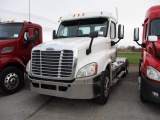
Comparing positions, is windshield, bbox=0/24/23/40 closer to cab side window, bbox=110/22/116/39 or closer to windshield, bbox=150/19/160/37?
cab side window, bbox=110/22/116/39

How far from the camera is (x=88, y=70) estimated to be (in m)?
4.07

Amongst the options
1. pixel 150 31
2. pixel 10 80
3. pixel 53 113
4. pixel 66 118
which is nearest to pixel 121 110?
pixel 66 118

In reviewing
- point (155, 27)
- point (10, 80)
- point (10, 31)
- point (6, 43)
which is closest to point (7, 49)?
point (6, 43)

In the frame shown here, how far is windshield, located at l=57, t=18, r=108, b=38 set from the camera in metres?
5.49

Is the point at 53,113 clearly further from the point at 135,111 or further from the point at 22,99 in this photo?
the point at 135,111

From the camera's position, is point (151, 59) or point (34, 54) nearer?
point (151, 59)

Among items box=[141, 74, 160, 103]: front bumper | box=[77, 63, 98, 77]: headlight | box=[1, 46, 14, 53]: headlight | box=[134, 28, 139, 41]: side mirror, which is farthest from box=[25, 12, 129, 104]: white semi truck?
box=[1, 46, 14, 53]: headlight

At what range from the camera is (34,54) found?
454 centimetres

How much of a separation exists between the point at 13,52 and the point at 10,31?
92 cm

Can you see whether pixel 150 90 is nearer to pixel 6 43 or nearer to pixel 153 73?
pixel 153 73

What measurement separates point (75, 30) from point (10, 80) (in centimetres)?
269

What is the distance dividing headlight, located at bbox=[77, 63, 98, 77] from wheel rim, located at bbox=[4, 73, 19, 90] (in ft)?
9.05

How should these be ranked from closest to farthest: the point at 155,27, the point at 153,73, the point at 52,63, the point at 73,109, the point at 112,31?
the point at 153,73, the point at 52,63, the point at 73,109, the point at 155,27, the point at 112,31

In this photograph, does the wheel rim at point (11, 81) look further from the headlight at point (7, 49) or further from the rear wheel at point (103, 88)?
the rear wheel at point (103, 88)
